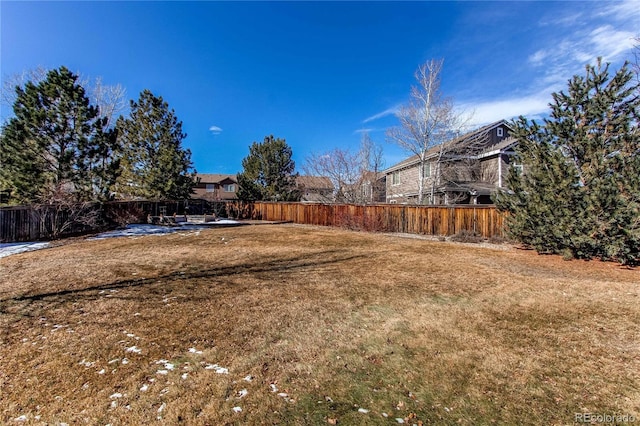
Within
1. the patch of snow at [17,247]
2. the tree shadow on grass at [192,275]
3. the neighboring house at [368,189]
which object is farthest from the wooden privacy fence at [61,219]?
the neighboring house at [368,189]

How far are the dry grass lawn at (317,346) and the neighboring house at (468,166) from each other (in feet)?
41.9

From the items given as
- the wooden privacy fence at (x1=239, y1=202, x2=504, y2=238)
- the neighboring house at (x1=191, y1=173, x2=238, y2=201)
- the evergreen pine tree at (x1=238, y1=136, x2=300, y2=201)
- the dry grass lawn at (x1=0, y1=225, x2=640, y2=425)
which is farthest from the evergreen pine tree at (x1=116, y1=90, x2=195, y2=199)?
the neighboring house at (x1=191, y1=173, x2=238, y2=201)

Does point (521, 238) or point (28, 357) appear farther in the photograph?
point (521, 238)

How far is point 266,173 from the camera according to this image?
1102 inches

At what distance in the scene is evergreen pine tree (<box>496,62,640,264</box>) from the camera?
6.68m

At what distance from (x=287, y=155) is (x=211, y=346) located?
26375 millimetres

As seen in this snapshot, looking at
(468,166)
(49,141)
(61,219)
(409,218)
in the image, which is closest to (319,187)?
(468,166)

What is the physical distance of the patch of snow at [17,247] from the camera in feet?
30.1

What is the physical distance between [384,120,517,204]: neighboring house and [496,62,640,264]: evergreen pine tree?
922 centimetres

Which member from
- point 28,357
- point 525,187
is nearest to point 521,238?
point 525,187

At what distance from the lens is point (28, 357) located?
2.95 metres

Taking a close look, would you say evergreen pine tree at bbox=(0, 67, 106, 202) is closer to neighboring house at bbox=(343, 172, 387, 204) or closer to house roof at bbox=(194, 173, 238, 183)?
neighboring house at bbox=(343, 172, 387, 204)

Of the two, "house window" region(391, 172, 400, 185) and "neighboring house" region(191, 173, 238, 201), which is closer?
"house window" region(391, 172, 400, 185)

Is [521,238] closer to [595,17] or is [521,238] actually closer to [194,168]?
[595,17]
